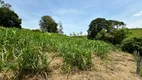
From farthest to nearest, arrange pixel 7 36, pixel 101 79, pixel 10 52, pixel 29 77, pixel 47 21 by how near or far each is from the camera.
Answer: pixel 47 21 < pixel 7 36 < pixel 10 52 < pixel 101 79 < pixel 29 77

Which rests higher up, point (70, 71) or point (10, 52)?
point (10, 52)

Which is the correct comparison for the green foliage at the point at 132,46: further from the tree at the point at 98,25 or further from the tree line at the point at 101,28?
the tree at the point at 98,25

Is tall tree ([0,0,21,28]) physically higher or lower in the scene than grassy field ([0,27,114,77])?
higher

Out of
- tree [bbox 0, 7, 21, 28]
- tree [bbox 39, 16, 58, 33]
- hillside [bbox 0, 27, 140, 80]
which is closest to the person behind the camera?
hillside [bbox 0, 27, 140, 80]

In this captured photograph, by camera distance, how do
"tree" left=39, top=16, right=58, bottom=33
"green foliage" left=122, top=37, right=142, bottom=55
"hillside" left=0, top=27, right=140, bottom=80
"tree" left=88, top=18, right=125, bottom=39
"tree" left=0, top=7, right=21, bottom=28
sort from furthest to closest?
"tree" left=39, top=16, right=58, bottom=33 → "tree" left=88, top=18, right=125, bottom=39 → "tree" left=0, top=7, right=21, bottom=28 → "green foliage" left=122, top=37, right=142, bottom=55 → "hillside" left=0, top=27, right=140, bottom=80

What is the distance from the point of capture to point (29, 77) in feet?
11.8

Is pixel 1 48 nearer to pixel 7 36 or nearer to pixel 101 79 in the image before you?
pixel 7 36

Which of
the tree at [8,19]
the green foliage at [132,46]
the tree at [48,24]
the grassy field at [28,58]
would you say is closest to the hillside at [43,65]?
the grassy field at [28,58]

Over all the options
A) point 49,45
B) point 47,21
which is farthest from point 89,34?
point 49,45

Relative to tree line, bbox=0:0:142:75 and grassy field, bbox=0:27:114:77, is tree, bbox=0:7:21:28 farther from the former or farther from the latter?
grassy field, bbox=0:27:114:77

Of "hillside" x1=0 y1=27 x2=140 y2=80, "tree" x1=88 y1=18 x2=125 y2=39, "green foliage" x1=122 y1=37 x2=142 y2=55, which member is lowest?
"green foliage" x1=122 y1=37 x2=142 y2=55

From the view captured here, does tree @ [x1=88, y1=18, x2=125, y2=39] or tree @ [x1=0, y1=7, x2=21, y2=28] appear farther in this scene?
tree @ [x1=88, y1=18, x2=125, y2=39]

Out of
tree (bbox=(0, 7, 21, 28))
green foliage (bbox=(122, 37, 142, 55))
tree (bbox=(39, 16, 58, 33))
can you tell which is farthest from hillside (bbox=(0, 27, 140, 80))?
tree (bbox=(39, 16, 58, 33))

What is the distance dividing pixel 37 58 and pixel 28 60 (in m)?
0.19
